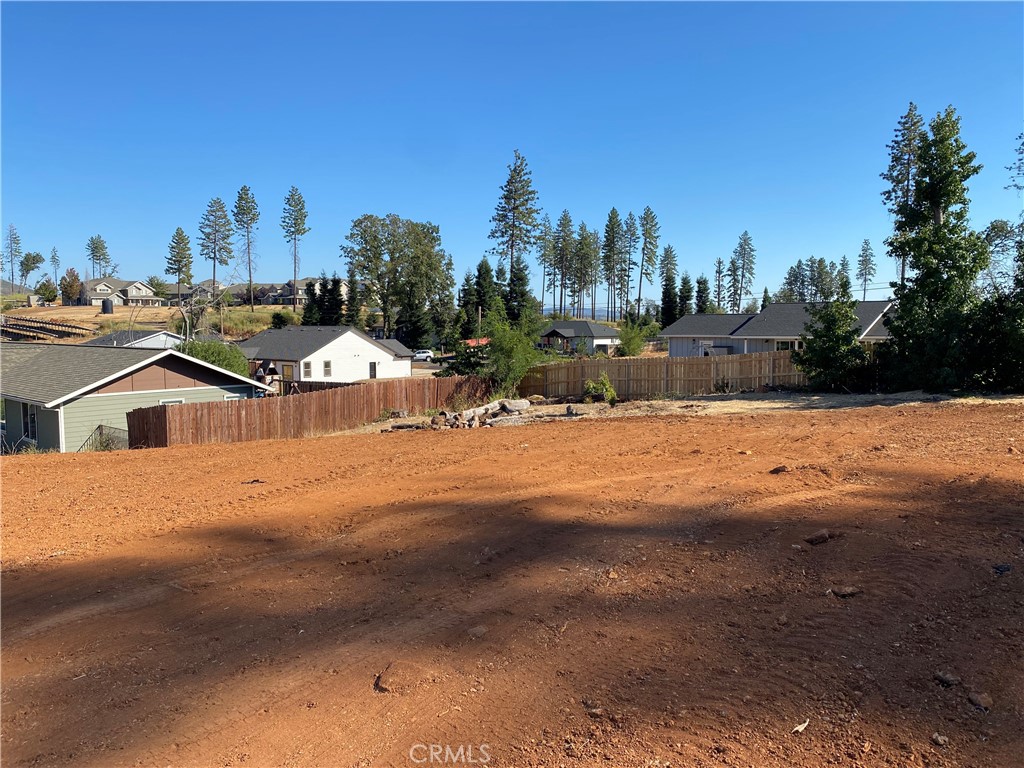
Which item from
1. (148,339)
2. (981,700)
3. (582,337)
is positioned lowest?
(981,700)

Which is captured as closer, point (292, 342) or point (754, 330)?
point (754, 330)

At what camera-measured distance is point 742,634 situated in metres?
4.39

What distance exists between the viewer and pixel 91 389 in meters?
23.0

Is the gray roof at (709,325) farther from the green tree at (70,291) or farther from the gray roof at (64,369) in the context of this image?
the green tree at (70,291)

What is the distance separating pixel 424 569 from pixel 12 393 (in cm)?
2538

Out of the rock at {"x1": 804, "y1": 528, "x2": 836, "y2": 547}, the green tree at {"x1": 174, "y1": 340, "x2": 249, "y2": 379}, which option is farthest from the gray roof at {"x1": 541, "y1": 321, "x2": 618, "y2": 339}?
the rock at {"x1": 804, "y1": 528, "x2": 836, "y2": 547}

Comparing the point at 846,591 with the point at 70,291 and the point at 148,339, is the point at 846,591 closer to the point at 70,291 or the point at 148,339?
the point at 148,339

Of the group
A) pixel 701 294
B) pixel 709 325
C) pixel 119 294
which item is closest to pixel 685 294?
pixel 701 294

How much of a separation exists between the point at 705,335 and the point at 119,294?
10355 centimetres

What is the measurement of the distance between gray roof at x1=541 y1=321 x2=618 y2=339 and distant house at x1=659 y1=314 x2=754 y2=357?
42.1ft

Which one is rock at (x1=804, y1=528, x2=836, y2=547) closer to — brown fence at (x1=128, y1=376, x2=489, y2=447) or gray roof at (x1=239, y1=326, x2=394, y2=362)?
brown fence at (x1=128, y1=376, x2=489, y2=447)

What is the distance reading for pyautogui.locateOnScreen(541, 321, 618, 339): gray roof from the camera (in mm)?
70312

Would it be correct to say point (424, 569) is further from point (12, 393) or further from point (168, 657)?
point (12, 393)

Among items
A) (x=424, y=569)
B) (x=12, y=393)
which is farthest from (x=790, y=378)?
(x=12, y=393)
